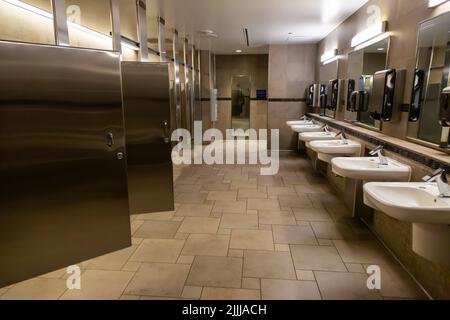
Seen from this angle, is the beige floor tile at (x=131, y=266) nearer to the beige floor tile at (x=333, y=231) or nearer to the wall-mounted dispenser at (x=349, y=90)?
the beige floor tile at (x=333, y=231)

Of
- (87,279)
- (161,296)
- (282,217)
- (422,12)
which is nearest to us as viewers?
(161,296)

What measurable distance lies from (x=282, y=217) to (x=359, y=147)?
4.21 feet

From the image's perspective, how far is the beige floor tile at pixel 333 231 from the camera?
318 centimetres

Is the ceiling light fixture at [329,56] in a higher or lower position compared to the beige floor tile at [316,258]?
higher

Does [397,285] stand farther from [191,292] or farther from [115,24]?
[115,24]

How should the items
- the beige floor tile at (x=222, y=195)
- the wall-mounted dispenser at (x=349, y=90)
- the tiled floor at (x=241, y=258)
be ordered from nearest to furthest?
1. the tiled floor at (x=241, y=258)
2. the beige floor tile at (x=222, y=195)
3. the wall-mounted dispenser at (x=349, y=90)

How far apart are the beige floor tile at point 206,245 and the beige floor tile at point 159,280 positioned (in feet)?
0.87

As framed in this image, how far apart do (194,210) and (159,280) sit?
153 cm

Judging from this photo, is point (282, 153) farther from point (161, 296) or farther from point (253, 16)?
point (161, 296)

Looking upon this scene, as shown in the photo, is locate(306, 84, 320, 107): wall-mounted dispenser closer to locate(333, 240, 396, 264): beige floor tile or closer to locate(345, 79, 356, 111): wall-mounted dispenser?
locate(345, 79, 356, 111): wall-mounted dispenser

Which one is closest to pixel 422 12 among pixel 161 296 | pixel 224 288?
pixel 224 288

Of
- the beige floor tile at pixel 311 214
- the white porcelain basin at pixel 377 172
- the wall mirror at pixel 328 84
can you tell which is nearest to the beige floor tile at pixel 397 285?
the white porcelain basin at pixel 377 172

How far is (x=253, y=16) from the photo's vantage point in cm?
476

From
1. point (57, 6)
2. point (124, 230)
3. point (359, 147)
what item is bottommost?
point (124, 230)
